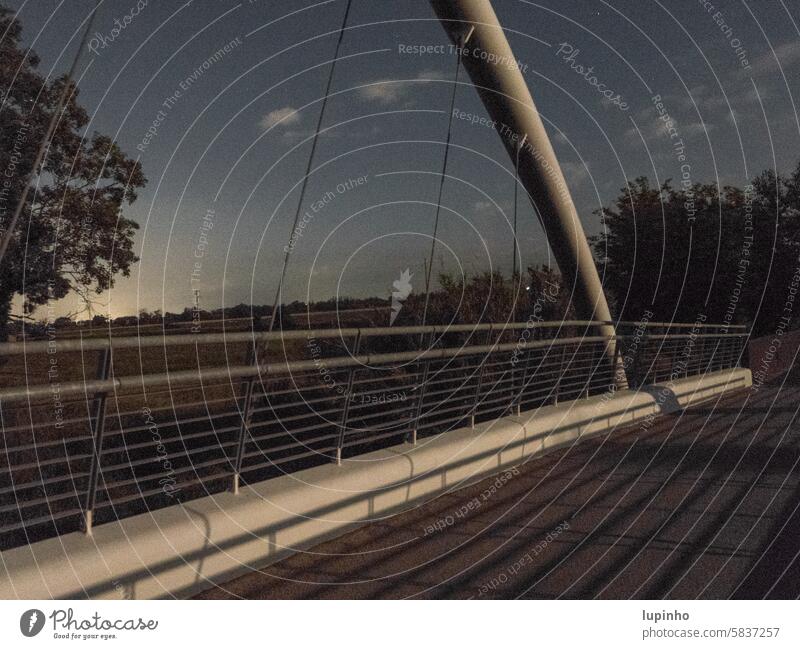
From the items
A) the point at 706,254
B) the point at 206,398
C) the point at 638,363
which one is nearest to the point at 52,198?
the point at 206,398

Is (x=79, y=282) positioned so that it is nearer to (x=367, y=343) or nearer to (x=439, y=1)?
(x=367, y=343)

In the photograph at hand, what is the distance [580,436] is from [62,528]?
5.82m

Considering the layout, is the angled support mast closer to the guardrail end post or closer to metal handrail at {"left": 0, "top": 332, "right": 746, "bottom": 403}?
metal handrail at {"left": 0, "top": 332, "right": 746, "bottom": 403}

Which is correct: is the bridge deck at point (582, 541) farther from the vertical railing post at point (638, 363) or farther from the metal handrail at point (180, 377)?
the vertical railing post at point (638, 363)

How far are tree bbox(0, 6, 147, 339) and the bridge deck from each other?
4658mm

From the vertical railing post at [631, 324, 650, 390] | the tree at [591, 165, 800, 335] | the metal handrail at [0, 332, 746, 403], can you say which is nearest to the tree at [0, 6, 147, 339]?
the metal handrail at [0, 332, 746, 403]

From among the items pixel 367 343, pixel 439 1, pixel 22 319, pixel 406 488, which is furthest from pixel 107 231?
pixel 406 488

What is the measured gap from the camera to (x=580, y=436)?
10.2 metres

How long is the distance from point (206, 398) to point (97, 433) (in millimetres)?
1360

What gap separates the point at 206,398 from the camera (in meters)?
5.63

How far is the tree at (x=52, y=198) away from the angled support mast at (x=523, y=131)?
4.65 m

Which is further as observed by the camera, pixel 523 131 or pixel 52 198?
pixel 523 131

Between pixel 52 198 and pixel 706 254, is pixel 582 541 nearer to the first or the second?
pixel 52 198

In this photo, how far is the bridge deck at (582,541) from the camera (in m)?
4.69
